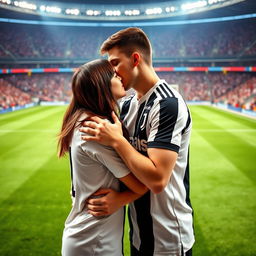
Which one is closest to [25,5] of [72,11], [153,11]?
[72,11]

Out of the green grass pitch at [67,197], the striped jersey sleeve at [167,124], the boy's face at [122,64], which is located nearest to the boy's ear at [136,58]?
the boy's face at [122,64]

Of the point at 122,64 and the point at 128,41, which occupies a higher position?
the point at 128,41

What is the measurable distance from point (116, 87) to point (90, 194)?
0.79 meters

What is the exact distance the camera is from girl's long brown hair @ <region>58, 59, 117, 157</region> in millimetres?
1701

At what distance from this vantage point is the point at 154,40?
42.8 meters

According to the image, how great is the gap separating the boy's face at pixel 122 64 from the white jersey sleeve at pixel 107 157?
2.16 ft

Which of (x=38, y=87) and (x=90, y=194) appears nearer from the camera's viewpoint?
(x=90, y=194)

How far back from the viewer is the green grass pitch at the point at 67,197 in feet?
13.2

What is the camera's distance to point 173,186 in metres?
1.94

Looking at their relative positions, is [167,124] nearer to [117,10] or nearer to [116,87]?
[116,87]

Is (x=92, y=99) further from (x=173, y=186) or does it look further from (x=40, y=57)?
(x=40, y=57)

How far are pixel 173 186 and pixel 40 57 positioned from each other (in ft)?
138

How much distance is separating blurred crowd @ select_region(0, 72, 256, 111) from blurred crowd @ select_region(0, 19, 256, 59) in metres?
3.14

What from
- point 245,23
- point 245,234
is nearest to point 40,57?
point 245,23
